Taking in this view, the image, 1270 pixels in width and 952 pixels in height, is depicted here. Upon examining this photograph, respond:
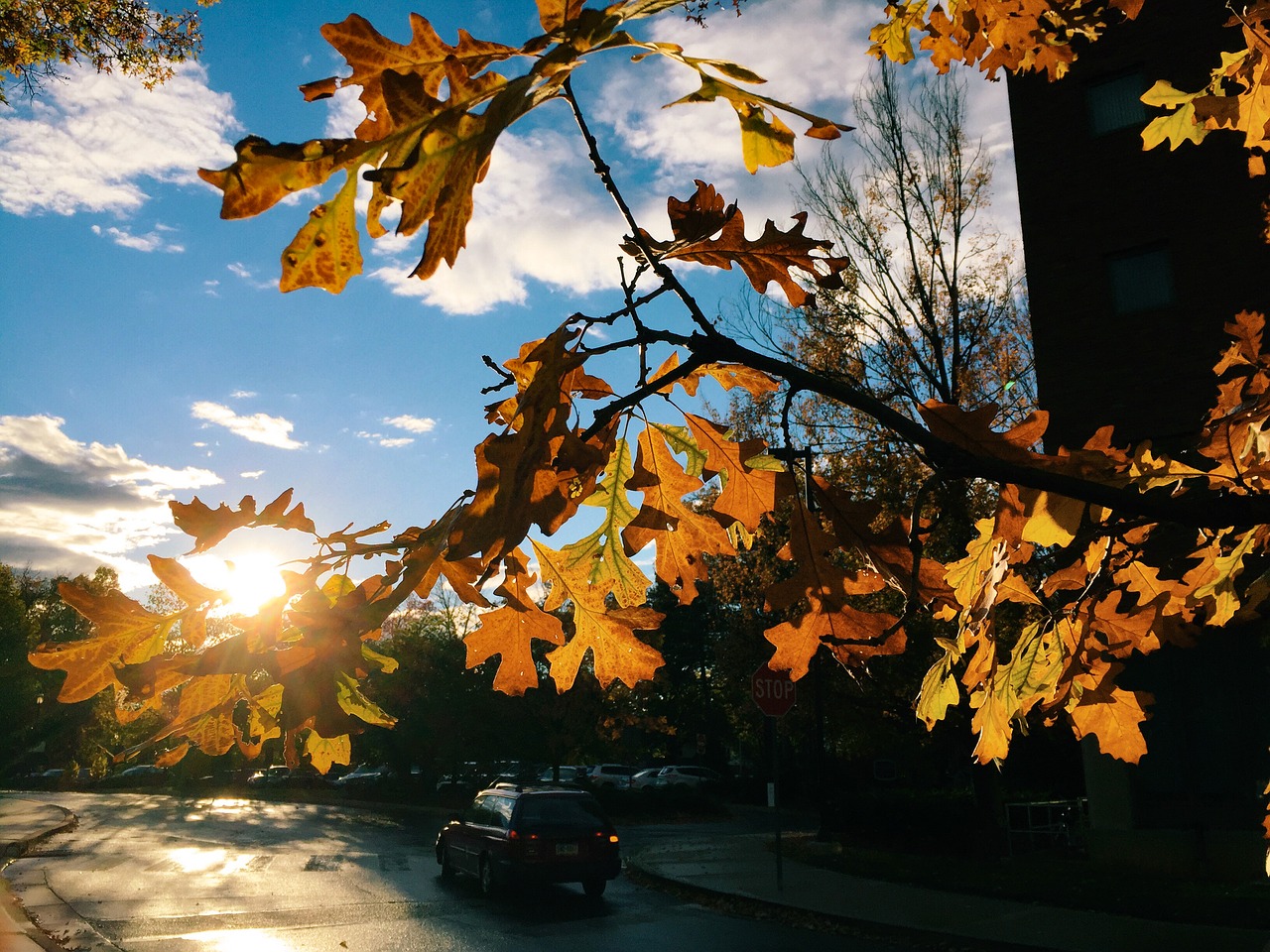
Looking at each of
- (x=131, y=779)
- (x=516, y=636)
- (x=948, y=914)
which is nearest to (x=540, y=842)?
(x=948, y=914)

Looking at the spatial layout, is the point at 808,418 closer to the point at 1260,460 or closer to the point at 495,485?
the point at 1260,460

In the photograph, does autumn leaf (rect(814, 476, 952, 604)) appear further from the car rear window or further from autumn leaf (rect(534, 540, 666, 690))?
the car rear window

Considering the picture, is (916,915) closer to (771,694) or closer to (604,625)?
(771,694)

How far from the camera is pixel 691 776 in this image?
4128 centimetres

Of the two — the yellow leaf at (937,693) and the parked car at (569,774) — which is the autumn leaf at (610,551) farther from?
the parked car at (569,774)

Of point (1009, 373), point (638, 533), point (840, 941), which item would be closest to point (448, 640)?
point (1009, 373)

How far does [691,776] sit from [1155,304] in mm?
33144

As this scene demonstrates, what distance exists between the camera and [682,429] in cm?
173

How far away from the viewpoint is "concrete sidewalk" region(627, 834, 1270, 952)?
8172 millimetres

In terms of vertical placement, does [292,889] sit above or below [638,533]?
below

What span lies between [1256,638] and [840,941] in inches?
292

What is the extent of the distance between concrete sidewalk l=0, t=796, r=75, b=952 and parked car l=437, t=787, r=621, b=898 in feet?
17.5

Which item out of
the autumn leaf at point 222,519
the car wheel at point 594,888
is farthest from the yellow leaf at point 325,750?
the car wheel at point 594,888

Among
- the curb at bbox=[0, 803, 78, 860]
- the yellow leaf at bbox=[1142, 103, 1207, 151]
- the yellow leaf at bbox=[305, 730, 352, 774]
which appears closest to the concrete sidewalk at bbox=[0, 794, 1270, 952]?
the curb at bbox=[0, 803, 78, 860]
